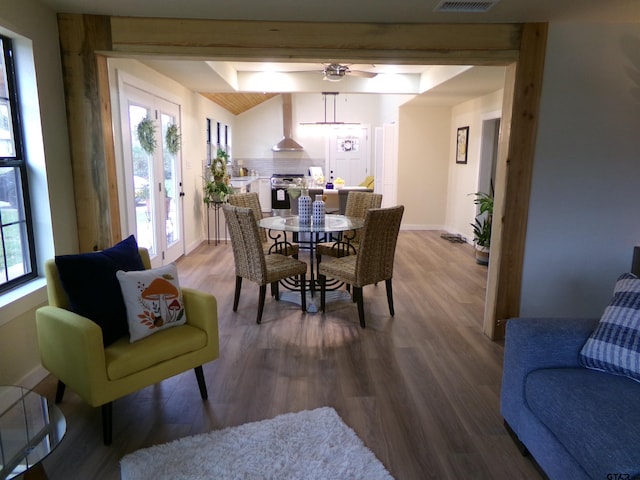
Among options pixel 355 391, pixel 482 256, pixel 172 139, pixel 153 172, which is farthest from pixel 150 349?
pixel 482 256

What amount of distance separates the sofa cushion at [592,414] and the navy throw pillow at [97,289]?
2.00m

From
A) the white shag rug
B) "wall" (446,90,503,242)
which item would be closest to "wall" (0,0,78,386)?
the white shag rug

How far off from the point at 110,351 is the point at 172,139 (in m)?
3.71

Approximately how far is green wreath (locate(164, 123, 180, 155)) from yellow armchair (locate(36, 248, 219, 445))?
3.17 m

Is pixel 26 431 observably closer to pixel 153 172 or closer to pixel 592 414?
pixel 592 414

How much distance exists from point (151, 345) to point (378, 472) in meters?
1.25

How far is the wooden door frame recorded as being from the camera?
283 centimetres

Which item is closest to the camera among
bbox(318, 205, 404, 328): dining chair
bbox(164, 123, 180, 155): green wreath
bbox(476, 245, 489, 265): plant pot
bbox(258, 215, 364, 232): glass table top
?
bbox(318, 205, 404, 328): dining chair

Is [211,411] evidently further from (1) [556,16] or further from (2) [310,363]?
(1) [556,16]

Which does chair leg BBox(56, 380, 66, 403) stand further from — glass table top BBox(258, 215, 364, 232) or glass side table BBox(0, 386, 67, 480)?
glass table top BBox(258, 215, 364, 232)

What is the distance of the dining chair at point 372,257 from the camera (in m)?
3.29

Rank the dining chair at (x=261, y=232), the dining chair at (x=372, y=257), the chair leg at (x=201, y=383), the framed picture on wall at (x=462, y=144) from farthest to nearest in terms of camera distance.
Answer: the framed picture on wall at (x=462, y=144), the dining chair at (x=261, y=232), the dining chair at (x=372, y=257), the chair leg at (x=201, y=383)

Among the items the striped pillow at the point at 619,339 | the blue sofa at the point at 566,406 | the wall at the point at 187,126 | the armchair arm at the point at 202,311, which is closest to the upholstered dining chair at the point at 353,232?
the wall at the point at 187,126

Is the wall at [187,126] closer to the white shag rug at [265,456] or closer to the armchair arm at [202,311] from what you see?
the armchair arm at [202,311]
